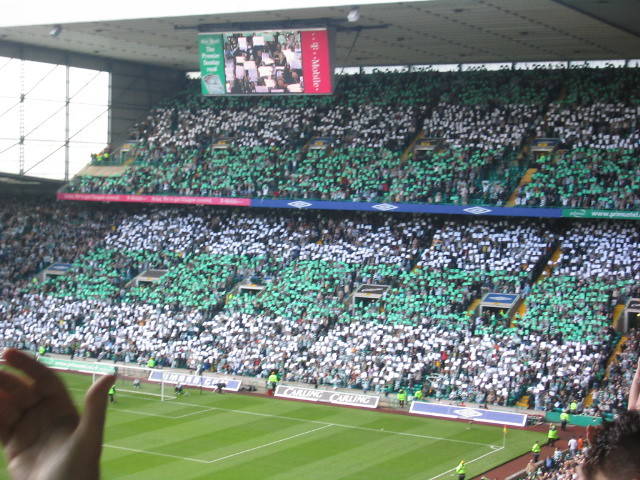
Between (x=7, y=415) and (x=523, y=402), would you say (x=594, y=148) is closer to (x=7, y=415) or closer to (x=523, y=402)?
(x=523, y=402)

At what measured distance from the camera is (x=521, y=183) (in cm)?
3928

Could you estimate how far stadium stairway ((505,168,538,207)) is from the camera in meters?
38.6

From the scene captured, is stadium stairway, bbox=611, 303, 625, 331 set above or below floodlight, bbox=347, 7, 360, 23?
below

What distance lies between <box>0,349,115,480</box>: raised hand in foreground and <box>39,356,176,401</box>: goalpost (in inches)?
1324

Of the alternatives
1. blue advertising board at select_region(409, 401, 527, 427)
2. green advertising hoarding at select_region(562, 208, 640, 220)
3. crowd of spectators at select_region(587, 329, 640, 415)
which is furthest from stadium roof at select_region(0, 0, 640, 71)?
blue advertising board at select_region(409, 401, 527, 427)

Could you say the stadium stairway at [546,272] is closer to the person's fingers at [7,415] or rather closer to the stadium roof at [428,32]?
the stadium roof at [428,32]

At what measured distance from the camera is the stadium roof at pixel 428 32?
34031mm

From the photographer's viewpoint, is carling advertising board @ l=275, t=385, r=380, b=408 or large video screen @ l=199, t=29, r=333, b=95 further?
large video screen @ l=199, t=29, r=333, b=95

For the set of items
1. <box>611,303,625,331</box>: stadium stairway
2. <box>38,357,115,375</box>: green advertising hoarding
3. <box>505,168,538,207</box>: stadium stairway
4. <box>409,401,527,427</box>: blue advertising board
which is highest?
<box>505,168,538,207</box>: stadium stairway

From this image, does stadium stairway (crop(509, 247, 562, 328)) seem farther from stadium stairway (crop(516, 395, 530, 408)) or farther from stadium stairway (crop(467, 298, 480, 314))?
stadium stairway (crop(516, 395, 530, 408))

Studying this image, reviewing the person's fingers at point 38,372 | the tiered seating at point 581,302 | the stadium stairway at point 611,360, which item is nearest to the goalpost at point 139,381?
the tiered seating at point 581,302

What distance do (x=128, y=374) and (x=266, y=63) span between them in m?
14.6

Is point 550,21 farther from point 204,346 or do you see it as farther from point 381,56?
point 204,346

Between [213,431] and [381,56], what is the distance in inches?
927
